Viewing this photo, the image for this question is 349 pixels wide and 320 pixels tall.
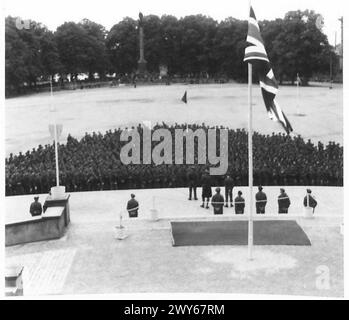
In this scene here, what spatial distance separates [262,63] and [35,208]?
29.9 feet

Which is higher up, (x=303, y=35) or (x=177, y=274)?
(x=303, y=35)

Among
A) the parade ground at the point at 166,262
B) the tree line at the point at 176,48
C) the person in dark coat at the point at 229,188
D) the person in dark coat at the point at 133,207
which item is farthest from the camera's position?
the tree line at the point at 176,48

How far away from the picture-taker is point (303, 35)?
5562cm

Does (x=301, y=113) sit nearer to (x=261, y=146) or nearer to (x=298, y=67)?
(x=261, y=146)

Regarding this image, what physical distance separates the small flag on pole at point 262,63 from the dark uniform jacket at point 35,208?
8.64 metres

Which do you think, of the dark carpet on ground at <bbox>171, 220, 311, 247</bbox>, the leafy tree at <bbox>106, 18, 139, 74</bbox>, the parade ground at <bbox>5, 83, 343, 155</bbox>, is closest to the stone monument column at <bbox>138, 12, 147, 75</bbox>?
the leafy tree at <bbox>106, 18, 139, 74</bbox>

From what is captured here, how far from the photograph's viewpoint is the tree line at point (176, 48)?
5581 centimetres

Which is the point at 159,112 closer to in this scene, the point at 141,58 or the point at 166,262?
the point at 166,262

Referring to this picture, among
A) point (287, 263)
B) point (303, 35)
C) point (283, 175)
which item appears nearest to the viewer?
point (287, 263)

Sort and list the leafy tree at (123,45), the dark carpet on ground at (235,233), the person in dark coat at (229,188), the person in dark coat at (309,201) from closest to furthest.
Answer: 1. the dark carpet on ground at (235,233)
2. the person in dark coat at (309,201)
3. the person in dark coat at (229,188)
4. the leafy tree at (123,45)

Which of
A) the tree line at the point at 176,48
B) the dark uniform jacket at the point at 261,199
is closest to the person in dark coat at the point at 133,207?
the dark uniform jacket at the point at 261,199

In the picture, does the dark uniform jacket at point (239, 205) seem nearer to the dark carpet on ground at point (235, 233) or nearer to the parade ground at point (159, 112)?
the dark carpet on ground at point (235, 233)

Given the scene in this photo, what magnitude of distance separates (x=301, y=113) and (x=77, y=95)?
2160 centimetres
